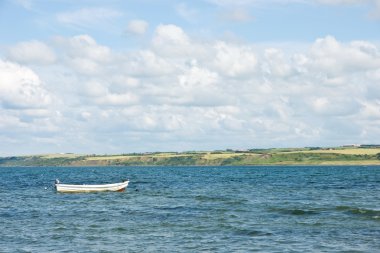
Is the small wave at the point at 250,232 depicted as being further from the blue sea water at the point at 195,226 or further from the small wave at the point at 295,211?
the small wave at the point at 295,211

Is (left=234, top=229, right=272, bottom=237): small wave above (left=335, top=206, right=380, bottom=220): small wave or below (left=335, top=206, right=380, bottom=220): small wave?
above

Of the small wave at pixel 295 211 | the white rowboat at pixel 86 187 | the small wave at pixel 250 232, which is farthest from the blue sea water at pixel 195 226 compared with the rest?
the white rowboat at pixel 86 187

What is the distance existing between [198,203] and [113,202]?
41.1 feet

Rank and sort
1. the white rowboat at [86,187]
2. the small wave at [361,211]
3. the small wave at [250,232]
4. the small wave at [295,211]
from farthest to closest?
the white rowboat at [86,187] → the small wave at [295,211] → the small wave at [361,211] → the small wave at [250,232]

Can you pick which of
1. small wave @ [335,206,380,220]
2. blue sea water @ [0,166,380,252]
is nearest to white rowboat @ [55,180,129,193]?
blue sea water @ [0,166,380,252]

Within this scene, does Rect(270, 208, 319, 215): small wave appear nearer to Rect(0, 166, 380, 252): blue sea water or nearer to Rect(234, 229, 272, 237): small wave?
Rect(0, 166, 380, 252): blue sea water

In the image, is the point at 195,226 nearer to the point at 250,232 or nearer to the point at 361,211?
the point at 250,232

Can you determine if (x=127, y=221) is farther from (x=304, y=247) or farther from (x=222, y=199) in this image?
(x=222, y=199)

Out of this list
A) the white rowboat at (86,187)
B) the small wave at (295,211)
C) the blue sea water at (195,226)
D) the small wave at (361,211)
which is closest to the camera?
the blue sea water at (195,226)

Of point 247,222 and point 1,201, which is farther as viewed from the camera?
point 1,201

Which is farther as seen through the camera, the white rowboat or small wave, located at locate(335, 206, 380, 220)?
the white rowboat

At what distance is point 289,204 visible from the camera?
64.9m

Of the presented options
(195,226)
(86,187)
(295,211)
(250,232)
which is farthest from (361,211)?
(86,187)

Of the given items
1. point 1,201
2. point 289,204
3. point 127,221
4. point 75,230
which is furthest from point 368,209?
point 1,201
